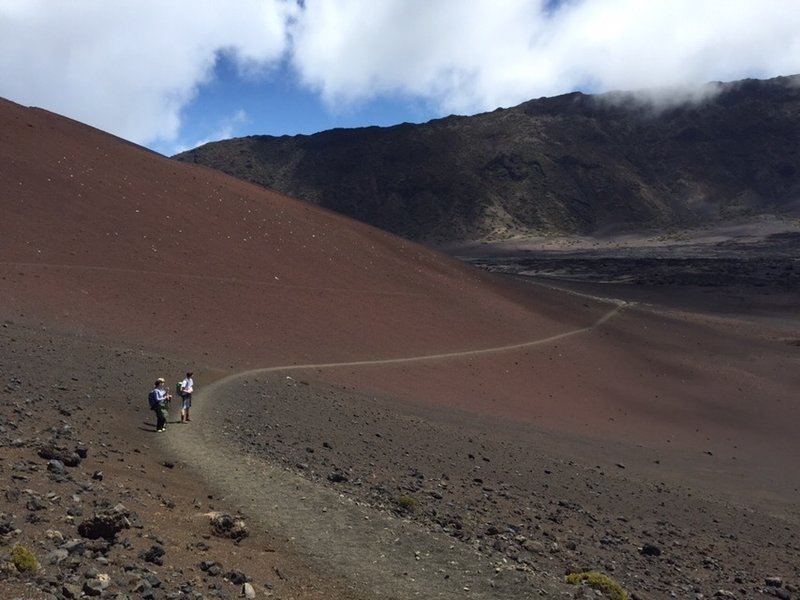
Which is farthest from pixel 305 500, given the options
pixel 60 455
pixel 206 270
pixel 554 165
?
pixel 554 165

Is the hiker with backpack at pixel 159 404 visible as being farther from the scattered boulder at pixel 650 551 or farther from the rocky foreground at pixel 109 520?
the scattered boulder at pixel 650 551

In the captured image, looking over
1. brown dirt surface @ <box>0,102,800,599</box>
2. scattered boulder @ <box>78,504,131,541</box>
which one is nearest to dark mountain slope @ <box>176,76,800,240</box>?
brown dirt surface @ <box>0,102,800,599</box>

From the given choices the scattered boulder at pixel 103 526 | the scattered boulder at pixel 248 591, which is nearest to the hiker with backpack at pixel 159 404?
the scattered boulder at pixel 103 526

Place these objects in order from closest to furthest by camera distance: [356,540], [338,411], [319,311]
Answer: [356,540] < [338,411] < [319,311]

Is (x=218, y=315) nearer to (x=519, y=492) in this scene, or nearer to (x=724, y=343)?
(x=519, y=492)

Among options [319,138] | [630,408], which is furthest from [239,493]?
[319,138]

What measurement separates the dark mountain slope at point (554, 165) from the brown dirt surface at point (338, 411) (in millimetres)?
70427

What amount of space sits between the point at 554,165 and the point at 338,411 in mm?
103630

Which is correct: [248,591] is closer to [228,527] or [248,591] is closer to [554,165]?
[228,527]

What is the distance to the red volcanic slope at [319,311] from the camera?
65.3ft

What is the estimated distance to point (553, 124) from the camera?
4796 inches

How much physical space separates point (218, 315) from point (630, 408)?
1221 cm

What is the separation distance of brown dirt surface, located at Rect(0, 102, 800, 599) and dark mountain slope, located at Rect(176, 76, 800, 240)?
7043cm

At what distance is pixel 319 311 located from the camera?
961 inches
